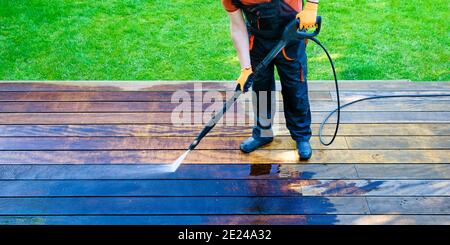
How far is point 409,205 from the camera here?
8.40 feet

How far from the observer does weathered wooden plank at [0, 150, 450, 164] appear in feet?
9.54

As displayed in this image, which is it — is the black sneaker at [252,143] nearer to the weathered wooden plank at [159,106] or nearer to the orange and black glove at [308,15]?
the weathered wooden plank at [159,106]

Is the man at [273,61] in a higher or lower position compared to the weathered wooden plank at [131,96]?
higher

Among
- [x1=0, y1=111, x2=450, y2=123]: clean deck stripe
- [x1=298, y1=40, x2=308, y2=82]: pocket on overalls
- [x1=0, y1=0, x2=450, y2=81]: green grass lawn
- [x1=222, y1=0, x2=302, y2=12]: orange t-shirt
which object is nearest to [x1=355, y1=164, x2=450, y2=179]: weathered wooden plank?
[x1=0, y1=111, x2=450, y2=123]: clean deck stripe

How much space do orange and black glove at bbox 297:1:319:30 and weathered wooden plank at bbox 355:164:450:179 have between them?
0.90 metres

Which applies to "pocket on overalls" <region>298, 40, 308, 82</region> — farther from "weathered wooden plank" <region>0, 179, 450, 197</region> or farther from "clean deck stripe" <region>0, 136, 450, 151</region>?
"weathered wooden plank" <region>0, 179, 450, 197</region>

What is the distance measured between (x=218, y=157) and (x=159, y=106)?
2.50 ft

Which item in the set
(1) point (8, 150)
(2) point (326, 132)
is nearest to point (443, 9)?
(2) point (326, 132)

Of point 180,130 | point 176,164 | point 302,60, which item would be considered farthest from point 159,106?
point 302,60

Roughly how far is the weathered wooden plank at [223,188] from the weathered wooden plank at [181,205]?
0.13 feet

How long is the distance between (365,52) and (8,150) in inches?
127

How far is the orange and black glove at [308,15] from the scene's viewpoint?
2479 mm

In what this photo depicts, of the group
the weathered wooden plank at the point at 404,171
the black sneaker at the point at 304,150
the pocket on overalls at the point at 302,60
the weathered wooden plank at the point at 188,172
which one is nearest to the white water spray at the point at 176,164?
the weathered wooden plank at the point at 188,172

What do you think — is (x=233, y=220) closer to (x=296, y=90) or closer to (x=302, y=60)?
(x=296, y=90)
